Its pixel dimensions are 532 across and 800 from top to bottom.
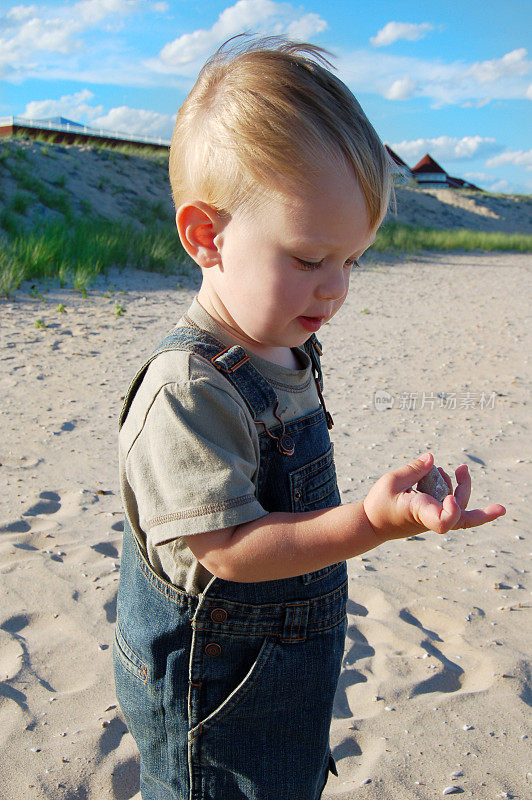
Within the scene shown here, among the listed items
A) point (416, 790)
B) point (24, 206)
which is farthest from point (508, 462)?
point (24, 206)

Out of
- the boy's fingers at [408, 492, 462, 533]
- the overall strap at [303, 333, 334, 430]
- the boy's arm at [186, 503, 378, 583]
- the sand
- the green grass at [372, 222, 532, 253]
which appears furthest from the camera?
the green grass at [372, 222, 532, 253]

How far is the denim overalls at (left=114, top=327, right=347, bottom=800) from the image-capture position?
126 centimetres

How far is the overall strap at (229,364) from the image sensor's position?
1227 mm

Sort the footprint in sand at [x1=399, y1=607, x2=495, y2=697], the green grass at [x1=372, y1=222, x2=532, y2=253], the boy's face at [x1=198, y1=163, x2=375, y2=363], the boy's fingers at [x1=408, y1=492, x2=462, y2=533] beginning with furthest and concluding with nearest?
the green grass at [x1=372, y1=222, x2=532, y2=253] → the footprint in sand at [x1=399, y1=607, x2=495, y2=697] → the boy's face at [x1=198, y1=163, x2=375, y2=363] → the boy's fingers at [x1=408, y1=492, x2=462, y2=533]

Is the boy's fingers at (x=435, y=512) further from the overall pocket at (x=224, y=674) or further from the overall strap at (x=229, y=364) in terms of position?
the overall pocket at (x=224, y=674)

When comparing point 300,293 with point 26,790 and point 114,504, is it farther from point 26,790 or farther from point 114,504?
point 114,504

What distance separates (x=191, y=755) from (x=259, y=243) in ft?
3.16

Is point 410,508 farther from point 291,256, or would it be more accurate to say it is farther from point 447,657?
point 447,657

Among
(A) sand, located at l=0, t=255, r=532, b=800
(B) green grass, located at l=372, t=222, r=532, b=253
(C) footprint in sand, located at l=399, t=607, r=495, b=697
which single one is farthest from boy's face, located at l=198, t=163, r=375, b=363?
(B) green grass, located at l=372, t=222, r=532, b=253

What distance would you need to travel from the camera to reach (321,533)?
1079mm

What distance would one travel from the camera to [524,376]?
6891 mm

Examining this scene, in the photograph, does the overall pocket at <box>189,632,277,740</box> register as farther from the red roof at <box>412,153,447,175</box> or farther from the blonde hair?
the red roof at <box>412,153,447,175</box>

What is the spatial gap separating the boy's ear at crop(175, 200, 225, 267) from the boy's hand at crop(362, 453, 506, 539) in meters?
0.53

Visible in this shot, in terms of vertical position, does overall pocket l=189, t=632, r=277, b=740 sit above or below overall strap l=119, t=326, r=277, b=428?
below
